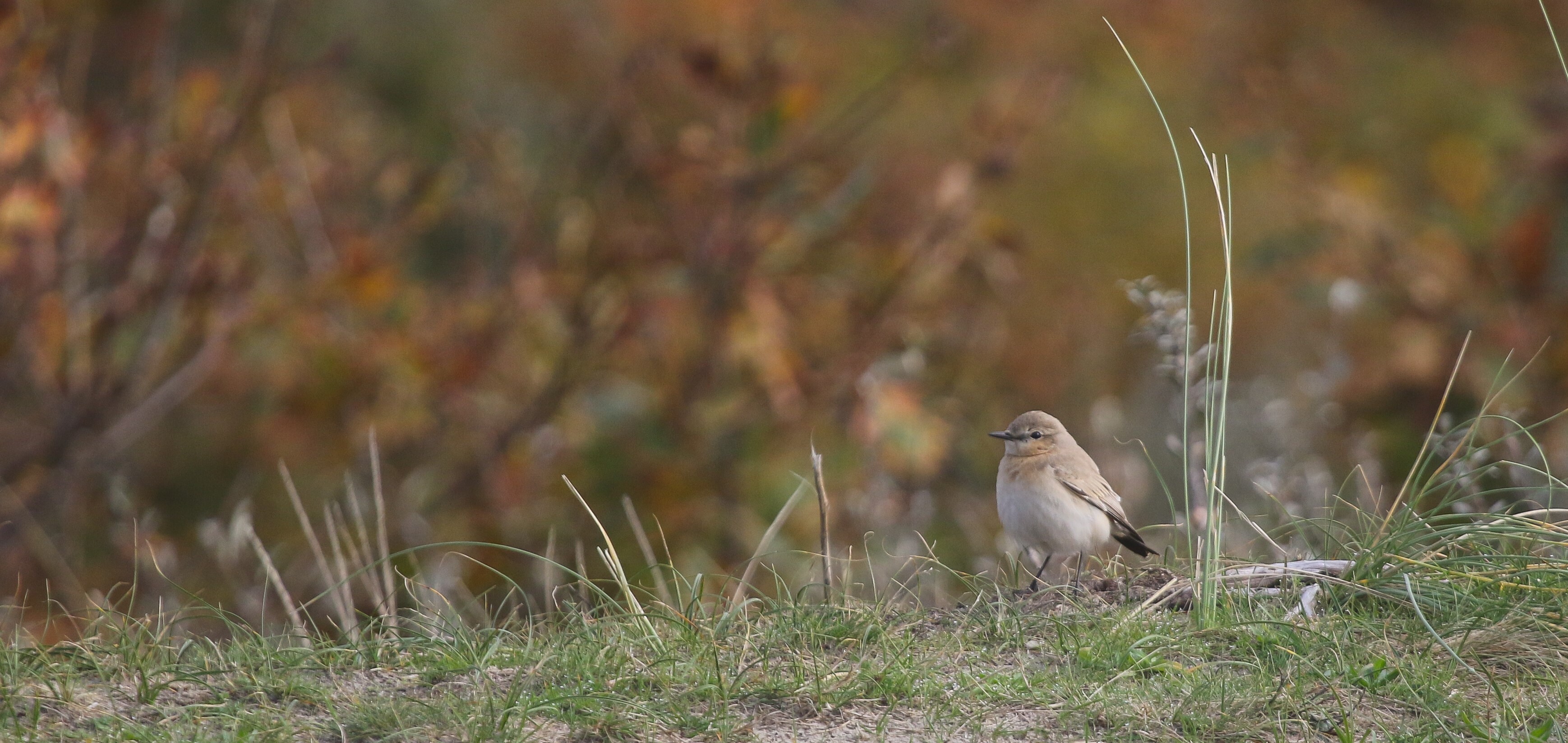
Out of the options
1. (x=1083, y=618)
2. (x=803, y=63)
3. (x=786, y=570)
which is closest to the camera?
(x=1083, y=618)

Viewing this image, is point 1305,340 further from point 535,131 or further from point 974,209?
point 535,131

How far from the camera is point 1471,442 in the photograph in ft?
12.0

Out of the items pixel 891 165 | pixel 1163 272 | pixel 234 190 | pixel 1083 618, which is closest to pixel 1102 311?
pixel 1163 272

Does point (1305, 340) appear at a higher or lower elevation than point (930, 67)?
lower

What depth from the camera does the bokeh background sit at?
604 centimetres

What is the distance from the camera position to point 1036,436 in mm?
4906

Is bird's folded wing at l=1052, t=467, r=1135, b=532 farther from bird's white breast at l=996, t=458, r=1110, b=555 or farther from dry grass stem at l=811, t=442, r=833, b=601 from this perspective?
dry grass stem at l=811, t=442, r=833, b=601

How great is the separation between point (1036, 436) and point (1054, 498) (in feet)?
1.31

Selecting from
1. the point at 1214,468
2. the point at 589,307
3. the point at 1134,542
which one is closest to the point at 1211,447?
the point at 1214,468

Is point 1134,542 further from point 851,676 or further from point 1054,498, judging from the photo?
point 851,676

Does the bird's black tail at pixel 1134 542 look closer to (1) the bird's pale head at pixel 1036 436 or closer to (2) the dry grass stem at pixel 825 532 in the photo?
(1) the bird's pale head at pixel 1036 436

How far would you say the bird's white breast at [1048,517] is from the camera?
452 cm

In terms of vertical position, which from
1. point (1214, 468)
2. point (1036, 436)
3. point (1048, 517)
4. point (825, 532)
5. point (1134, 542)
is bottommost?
point (1134, 542)

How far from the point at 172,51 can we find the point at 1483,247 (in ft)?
20.8
